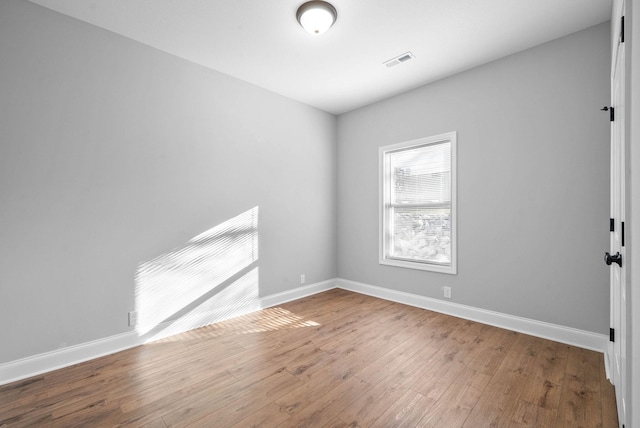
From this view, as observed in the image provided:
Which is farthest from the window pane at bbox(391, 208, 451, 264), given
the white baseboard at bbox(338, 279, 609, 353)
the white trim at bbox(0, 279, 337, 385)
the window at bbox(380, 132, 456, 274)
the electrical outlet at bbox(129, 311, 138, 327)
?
the electrical outlet at bbox(129, 311, 138, 327)

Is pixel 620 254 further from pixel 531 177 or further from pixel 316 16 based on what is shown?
pixel 316 16

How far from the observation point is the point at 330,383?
83.7 inches

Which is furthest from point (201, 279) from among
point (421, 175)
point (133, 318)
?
point (421, 175)

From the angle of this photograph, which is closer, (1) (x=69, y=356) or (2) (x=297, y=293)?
(1) (x=69, y=356)

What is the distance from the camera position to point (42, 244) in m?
2.34

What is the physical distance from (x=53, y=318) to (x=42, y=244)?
0.62 meters

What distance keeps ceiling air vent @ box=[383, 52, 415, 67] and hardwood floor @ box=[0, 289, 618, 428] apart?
2.95 metres

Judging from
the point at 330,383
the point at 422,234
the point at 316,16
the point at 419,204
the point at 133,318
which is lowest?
the point at 330,383

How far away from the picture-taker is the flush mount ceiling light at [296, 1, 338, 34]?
2.32 m

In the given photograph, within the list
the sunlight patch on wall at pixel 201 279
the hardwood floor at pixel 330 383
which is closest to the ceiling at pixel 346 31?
the sunlight patch on wall at pixel 201 279

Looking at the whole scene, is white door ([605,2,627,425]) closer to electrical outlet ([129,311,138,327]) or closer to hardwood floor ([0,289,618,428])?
hardwood floor ([0,289,618,428])

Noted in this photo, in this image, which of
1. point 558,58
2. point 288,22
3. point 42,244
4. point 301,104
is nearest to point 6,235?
point 42,244

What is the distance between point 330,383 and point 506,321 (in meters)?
2.15

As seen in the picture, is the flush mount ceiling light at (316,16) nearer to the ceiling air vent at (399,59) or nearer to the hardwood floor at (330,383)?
the ceiling air vent at (399,59)
